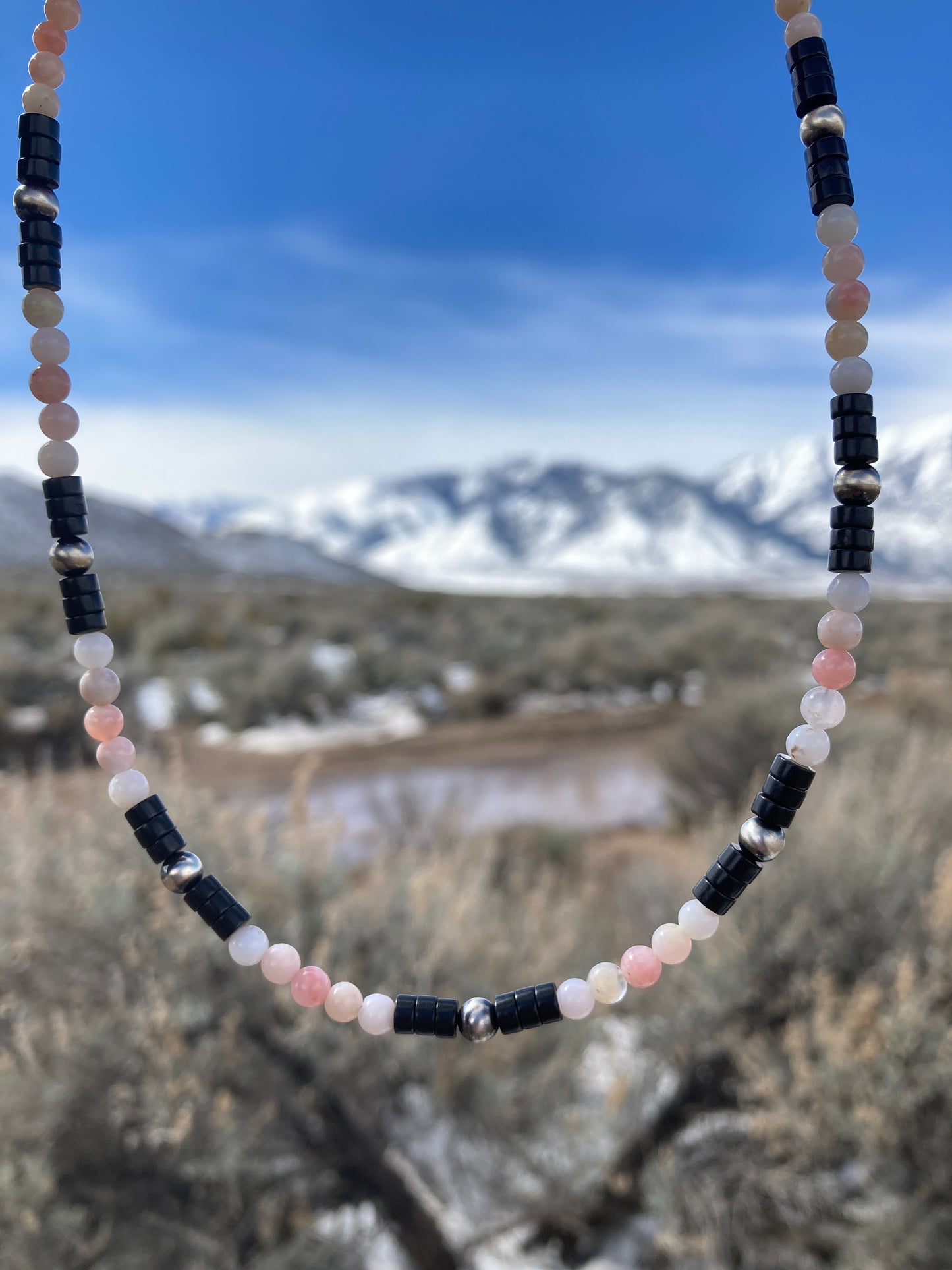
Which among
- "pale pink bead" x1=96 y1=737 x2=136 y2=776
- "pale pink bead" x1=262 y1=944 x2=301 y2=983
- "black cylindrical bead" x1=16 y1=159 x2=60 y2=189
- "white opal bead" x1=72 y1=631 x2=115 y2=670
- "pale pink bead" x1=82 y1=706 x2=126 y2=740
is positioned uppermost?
"black cylindrical bead" x1=16 y1=159 x2=60 y2=189

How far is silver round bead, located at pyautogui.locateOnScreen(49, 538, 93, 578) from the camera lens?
109 centimetres

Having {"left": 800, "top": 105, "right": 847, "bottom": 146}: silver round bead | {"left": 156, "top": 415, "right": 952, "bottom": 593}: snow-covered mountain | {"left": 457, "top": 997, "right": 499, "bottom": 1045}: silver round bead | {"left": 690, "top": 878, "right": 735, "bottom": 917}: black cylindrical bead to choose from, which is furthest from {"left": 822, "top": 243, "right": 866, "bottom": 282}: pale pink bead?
{"left": 156, "top": 415, "right": 952, "bottom": 593}: snow-covered mountain

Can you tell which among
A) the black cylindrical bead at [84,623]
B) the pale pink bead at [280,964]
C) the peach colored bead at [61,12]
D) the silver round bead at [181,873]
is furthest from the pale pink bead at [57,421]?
the pale pink bead at [280,964]

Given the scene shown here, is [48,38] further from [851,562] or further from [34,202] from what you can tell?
[851,562]

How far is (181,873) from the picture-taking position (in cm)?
113

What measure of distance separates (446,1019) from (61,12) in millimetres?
1441

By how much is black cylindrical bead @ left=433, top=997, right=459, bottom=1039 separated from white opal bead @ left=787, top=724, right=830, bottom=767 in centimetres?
57

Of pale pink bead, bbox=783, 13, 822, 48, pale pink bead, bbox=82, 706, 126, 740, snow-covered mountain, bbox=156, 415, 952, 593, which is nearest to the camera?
pale pink bead, bbox=783, 13, 822, 48

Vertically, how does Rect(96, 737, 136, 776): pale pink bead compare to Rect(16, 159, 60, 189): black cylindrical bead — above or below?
below

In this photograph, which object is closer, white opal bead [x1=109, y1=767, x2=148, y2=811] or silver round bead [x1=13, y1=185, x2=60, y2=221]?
silver round bead [x1=13, y1=185, x2=60, y2=221]

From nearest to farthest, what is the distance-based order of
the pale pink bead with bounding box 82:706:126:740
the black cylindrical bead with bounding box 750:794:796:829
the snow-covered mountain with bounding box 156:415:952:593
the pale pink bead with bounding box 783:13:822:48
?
the pale pink bead with bounding box 783:13:822:48
the black cylindrical bead with bounding box 750:794:796:829
the pale pink bead with bounding box 82:706:126:740
the snow-covered mountain with bounding box 156:415:952:593

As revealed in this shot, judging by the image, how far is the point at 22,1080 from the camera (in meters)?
1.82

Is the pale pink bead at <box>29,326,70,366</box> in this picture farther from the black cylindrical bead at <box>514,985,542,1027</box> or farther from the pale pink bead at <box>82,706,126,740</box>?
→ the black cylindrical bead at <box>514,985,542,1027</box>

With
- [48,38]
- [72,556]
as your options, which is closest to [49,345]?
[72,556]
